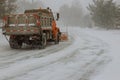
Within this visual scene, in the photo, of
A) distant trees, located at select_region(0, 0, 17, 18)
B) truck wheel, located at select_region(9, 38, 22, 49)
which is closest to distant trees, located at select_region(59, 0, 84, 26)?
distant trees, located at select_region(0, 0, 17, 18)

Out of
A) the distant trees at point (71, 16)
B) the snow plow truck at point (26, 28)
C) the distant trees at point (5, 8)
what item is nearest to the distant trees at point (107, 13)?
the distant trees at point (5, 8)

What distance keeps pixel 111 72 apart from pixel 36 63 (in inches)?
131

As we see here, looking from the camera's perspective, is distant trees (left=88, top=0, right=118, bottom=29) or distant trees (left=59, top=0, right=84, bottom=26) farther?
distant trees (left=59, top=0, right=84, bottom=26)

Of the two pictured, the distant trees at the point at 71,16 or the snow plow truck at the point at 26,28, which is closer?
the snow plow truck at the point at 26,28

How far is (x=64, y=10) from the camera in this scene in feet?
490

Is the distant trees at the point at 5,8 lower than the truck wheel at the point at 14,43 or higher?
higher

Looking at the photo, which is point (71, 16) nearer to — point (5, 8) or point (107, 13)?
point (107, 13)

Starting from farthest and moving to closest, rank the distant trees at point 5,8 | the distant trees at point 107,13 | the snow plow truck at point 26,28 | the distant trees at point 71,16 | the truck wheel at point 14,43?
the distant trees at point 71,16, the distant trees at point 107,13, the distant trees at point 5,8, the truck wheel at point 14,43, the snow plow truck at point 26,28

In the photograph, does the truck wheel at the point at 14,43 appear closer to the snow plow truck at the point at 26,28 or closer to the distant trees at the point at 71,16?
the snow plow truck at the point at 26,28

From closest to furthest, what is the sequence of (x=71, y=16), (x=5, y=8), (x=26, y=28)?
(x=26, y=28) → (x=5, y=8) → (x=71, y=16)

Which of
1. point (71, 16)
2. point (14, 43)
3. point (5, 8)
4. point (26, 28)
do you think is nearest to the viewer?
point (26, 28)

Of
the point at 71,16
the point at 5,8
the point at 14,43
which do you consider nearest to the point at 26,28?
the point at 14,43

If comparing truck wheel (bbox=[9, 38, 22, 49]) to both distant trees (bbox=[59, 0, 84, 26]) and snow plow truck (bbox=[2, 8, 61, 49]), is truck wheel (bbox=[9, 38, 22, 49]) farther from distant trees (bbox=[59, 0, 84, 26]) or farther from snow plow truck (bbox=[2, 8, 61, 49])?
distant trees (bbox=[59, 0, 84, 26])

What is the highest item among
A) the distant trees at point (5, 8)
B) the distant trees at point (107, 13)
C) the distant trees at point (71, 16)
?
the distant trees at point (5, 8)
